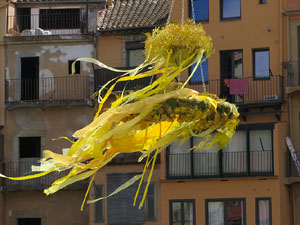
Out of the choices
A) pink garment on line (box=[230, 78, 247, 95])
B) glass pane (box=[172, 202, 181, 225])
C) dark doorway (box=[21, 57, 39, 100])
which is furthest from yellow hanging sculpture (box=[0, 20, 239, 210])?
dark doorway (box=[21, 57, 39, 100])

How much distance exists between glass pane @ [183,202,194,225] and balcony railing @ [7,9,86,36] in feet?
35.1

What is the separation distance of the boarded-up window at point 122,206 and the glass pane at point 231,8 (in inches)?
330

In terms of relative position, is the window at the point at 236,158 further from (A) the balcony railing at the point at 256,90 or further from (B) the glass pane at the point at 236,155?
(A) the balcony railing at the point at 256,90

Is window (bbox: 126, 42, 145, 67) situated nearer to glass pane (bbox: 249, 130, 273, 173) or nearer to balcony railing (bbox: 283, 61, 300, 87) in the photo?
glass pane (bbox: 249, 130, 273, 173)

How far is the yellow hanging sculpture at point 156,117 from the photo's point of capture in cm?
2159

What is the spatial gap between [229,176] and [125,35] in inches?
353

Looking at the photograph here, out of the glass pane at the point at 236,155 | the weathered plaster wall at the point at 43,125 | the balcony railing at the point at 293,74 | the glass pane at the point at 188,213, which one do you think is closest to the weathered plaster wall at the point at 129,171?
the glass pane at the point at 188,213

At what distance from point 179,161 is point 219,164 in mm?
1845

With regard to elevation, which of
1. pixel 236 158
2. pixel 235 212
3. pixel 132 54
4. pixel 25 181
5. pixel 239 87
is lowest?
pixel 235 212

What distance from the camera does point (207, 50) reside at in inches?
893

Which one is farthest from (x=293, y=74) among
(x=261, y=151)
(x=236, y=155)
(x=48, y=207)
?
(x=48, y=207)

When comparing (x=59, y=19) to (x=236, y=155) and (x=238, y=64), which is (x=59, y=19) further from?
(x=236, y=155)

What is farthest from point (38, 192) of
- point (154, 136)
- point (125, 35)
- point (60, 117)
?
point (154, 136)

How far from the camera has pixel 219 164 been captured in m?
44.1
